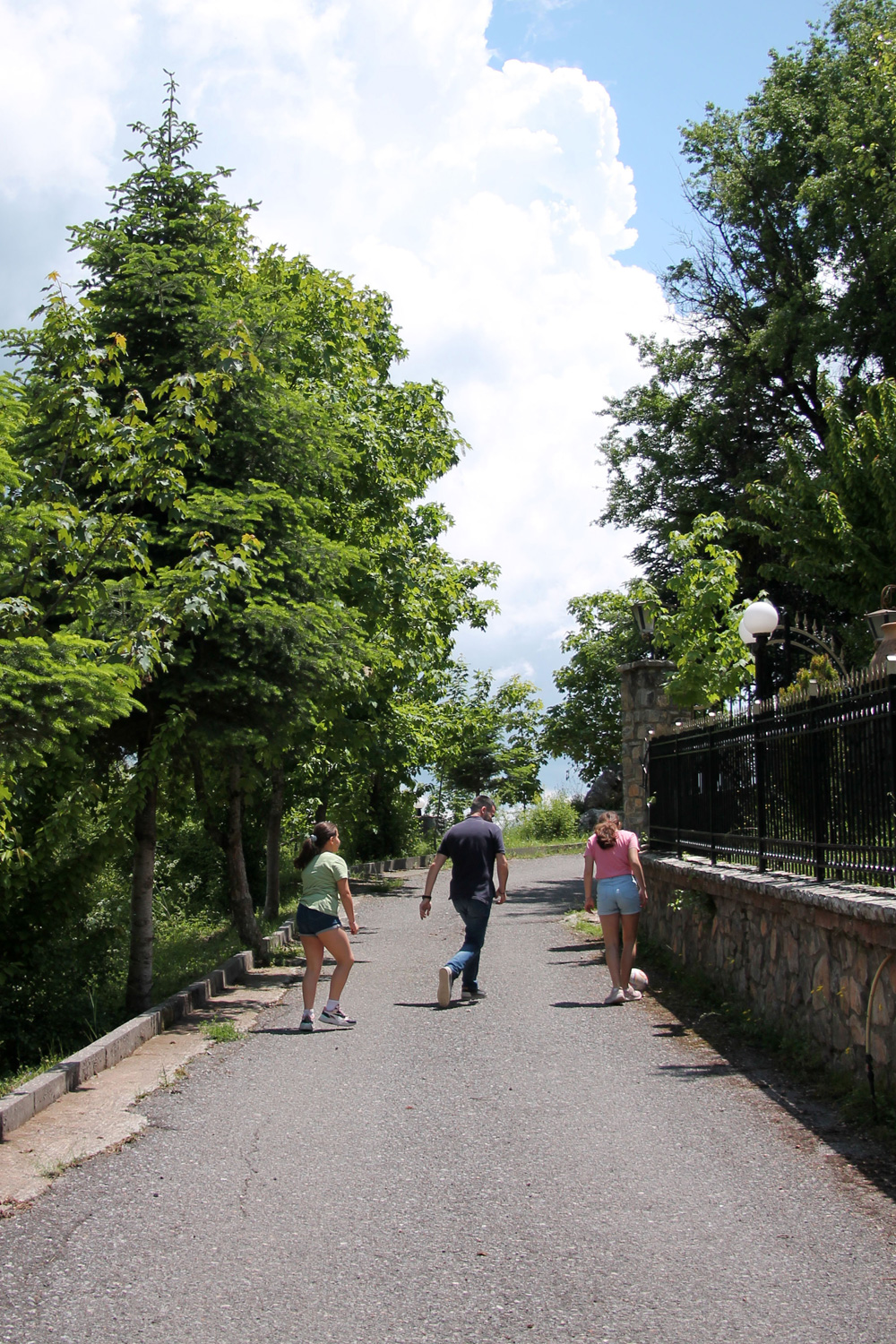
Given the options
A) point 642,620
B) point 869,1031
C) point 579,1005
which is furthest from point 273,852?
point 869,1031

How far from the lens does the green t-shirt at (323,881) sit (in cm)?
976

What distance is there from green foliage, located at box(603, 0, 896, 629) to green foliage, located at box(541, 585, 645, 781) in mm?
1793

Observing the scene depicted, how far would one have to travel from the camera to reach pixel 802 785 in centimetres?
852

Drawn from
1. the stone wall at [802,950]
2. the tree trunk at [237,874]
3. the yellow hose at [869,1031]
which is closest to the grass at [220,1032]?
the stone wall at [802,950]

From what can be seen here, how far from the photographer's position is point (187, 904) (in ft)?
79.8

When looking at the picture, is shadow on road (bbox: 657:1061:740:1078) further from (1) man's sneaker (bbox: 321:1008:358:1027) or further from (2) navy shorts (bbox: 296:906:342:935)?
(2) navy shorts (bbox: 296:906:342:935)

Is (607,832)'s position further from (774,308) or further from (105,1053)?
(774,308)

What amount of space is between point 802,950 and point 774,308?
21.9 meters

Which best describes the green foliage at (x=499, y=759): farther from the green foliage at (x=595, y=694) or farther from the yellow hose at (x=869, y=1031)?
the yellow hose at (x=869, y=1031)

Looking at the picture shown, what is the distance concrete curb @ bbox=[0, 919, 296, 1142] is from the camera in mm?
6680

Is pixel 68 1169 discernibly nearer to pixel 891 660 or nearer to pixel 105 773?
pixel 891 660

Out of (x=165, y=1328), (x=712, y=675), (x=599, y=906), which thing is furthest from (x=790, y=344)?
(x=165, y=1328)

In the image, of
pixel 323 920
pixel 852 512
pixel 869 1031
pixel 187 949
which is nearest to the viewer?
pixel 869 1031

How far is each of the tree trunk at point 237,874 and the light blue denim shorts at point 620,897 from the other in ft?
17.1
